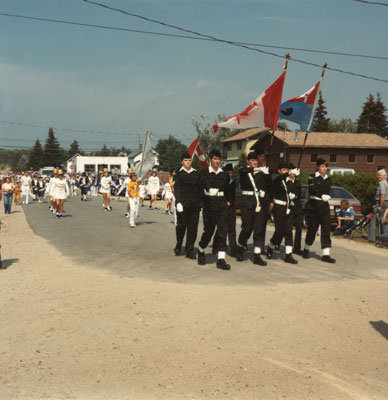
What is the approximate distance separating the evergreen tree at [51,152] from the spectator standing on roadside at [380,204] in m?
125

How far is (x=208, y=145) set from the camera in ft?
292

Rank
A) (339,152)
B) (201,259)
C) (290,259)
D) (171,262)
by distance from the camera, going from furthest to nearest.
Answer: (339,152) < (290,259) < (171,262) < (201,259)

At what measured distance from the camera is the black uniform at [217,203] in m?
8.97

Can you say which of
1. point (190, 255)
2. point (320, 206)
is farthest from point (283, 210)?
point (190, 255)

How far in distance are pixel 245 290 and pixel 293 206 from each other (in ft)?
10.7

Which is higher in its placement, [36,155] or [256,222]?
[36,155]

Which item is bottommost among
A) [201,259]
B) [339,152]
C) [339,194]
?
[201,259]

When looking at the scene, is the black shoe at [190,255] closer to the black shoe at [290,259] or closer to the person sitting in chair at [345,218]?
the black shoe at [290,259]

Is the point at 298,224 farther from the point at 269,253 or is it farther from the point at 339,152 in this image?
the point at 339,152

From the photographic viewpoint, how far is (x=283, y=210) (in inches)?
384

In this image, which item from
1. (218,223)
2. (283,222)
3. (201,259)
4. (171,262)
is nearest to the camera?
(218,223)

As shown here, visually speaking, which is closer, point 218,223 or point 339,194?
point 218,223

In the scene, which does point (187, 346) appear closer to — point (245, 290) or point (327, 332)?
point (327, 332)

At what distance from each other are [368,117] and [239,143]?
2418cm
